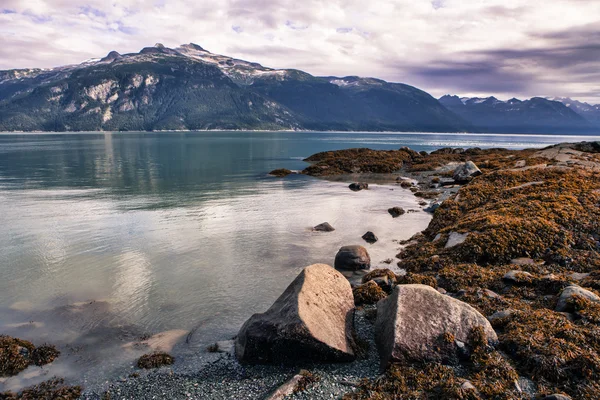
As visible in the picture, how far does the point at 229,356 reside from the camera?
12.1 m

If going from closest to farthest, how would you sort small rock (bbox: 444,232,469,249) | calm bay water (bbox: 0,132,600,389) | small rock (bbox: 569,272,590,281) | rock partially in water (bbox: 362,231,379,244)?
calm bay water (bbox: 0,132,600,389) < small rock (bbox: 569,272,590,281) < small rock (bbox: 444,232,469,249) < rock partially in water (bbox: 362,231,379,244)

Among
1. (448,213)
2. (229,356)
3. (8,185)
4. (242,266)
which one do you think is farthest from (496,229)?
(8,185)

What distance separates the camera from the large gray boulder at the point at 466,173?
49.0m

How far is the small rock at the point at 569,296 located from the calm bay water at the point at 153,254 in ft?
33.0

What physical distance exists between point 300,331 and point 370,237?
52.0 feet

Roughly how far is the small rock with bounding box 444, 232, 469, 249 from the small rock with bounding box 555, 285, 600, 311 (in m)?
7.57

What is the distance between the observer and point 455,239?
21.5 meters

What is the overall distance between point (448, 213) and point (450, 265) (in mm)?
Result: 11250

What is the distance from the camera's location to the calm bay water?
14.2 metres

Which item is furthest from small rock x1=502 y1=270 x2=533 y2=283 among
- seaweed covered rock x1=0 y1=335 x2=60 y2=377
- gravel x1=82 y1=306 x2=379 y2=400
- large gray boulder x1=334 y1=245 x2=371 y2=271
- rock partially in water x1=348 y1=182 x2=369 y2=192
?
rock partially in water x1=348 y1=182 x2=369 y2=192

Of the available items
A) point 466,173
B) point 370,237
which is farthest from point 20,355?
point 466,173

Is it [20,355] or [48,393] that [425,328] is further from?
[20,355]

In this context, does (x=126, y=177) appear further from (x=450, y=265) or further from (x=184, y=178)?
(x=450, y=265)

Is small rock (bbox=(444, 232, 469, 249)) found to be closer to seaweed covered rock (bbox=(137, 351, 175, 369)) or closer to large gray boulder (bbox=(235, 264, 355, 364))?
large gray boulder (bbox=(235, 264, 355, 364))
